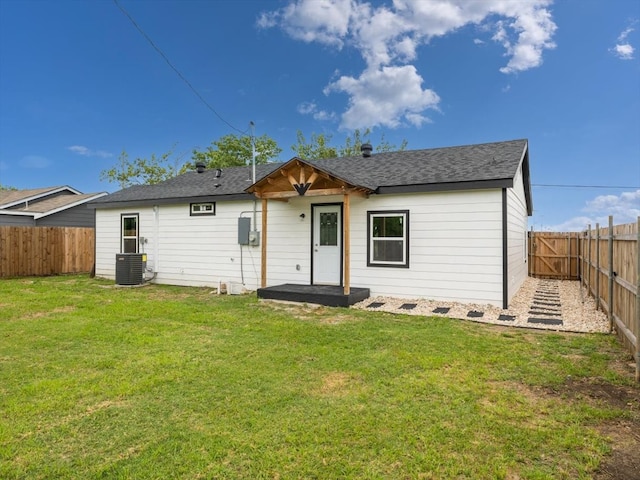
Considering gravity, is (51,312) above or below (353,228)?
below

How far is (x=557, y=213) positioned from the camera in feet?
54.9

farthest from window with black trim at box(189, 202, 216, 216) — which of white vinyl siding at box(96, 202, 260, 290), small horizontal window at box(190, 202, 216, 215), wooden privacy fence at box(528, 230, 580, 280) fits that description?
wooden privacy fence at box(528, 230, 580, 280)

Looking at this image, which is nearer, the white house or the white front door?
the white house

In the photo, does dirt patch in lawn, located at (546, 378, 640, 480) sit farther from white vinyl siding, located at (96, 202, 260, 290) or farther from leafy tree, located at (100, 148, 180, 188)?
leafy tree, located at (100, 148, 180, 188)

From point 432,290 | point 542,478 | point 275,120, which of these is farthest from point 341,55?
point 542,478

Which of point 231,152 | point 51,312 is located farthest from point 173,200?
point 231,152

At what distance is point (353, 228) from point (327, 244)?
82 cm

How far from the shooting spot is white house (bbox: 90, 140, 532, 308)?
732cm

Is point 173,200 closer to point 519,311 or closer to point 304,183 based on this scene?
point 304,183

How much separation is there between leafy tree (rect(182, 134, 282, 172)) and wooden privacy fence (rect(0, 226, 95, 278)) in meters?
14.6

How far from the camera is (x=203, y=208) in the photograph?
10617 millimetres

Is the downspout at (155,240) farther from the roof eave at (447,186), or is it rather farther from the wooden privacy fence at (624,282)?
the wooden privacy fence at (624,282)

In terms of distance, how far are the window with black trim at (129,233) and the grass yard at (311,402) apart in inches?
255

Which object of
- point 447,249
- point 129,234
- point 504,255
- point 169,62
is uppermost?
point 169,62
